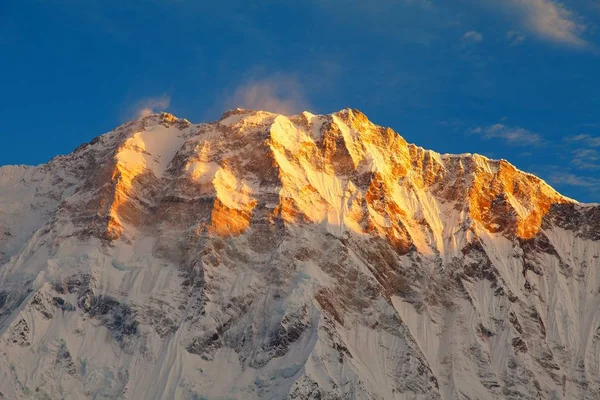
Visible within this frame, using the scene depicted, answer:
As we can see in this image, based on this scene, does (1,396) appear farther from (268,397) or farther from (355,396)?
(355,396)

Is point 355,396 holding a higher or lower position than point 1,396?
higher

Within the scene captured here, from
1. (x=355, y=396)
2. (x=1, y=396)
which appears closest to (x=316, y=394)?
(x=355, y=396)

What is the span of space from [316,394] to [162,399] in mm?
→ 22950

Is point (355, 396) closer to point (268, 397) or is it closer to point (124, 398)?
point (268, 397)

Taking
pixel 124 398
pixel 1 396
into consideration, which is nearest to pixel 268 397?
pixel 124 398

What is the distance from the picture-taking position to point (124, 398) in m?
200

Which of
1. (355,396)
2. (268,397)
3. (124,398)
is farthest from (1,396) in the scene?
(355,396)

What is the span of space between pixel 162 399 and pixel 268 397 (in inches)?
617

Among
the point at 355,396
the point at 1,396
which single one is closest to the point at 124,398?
the point at 1,396

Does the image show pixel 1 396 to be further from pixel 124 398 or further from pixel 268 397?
pixel 268 397

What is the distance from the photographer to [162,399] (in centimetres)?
19975

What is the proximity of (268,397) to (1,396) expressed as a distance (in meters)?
39.2

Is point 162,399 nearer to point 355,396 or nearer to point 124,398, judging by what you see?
point 124,398

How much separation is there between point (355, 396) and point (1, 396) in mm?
52049
